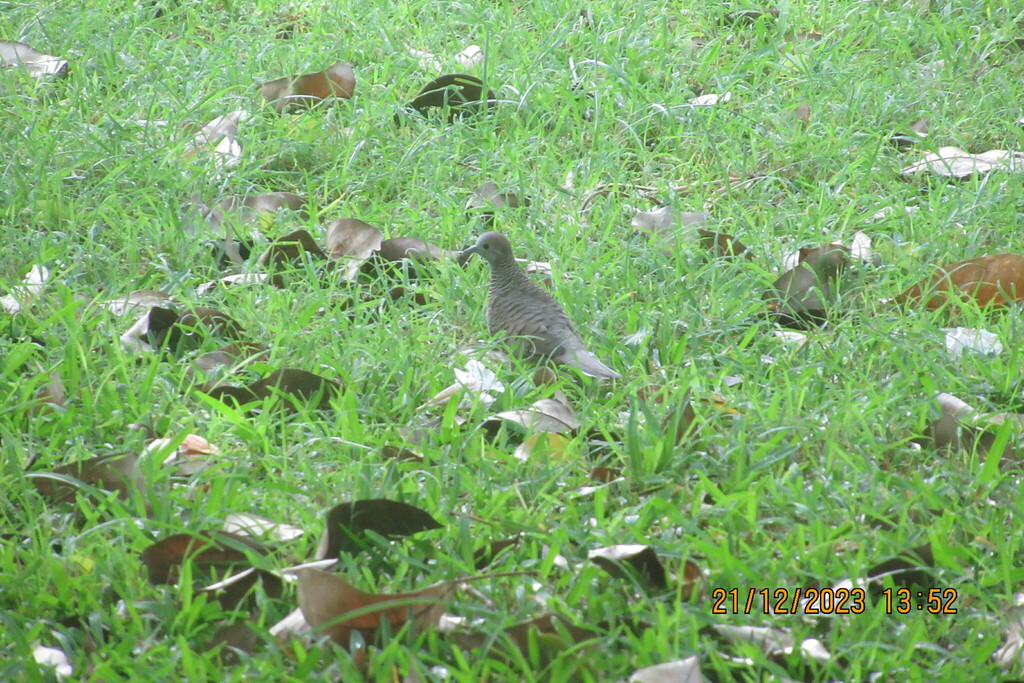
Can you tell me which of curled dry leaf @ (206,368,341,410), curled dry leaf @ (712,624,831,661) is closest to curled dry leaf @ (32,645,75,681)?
curled dry leaf @ (206,368,341,410)

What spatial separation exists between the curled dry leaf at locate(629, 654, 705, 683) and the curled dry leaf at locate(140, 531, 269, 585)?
0.79 metres

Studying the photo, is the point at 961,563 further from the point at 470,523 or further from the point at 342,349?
the point at 342,349

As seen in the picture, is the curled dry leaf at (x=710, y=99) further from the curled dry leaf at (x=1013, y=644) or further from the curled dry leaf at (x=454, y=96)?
the curled dry leaf at (x=1013, y=644)

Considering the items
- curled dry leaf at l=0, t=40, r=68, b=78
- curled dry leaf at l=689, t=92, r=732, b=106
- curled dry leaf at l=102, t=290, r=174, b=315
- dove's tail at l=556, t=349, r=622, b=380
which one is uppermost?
curled dry leaf at l=0, t=40, r=68, b=78

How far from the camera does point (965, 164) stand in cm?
416

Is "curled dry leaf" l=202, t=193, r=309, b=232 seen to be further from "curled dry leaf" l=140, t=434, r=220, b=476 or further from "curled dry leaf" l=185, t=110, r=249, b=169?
"curled dry leaf" l=140, t=434, r=220, b=476

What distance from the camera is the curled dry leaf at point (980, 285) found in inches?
132

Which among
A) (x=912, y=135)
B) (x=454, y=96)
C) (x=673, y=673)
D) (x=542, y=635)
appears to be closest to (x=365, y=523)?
(x=542, y=635)

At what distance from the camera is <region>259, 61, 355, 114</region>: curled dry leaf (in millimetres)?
4504

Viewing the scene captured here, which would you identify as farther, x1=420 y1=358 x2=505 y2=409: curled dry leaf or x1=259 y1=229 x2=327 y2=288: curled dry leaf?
x1=259 y1=229 x2=327 y2=288: curled dry leaf

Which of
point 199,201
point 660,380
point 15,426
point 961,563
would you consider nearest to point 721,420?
point 660,380

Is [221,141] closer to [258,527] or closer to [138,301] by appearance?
[138,301]

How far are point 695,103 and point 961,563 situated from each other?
268 centimetres

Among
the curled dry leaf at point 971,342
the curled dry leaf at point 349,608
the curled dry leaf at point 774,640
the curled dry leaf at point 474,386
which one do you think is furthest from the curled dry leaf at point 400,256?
the curled dry leaf at point 774,640
